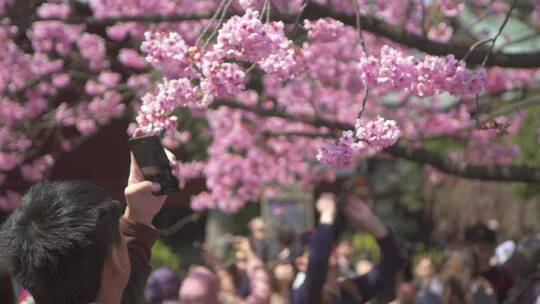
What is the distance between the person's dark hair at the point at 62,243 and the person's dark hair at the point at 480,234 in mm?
4572

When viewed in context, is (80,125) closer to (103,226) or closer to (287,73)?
(287,73)

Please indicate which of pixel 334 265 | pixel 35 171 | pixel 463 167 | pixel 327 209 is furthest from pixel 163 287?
pixel 35 171

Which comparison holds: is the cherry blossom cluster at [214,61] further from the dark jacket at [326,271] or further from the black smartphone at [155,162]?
the black smartphone at [155,162]

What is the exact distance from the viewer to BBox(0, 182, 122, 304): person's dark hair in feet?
8.43

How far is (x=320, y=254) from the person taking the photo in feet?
17.0

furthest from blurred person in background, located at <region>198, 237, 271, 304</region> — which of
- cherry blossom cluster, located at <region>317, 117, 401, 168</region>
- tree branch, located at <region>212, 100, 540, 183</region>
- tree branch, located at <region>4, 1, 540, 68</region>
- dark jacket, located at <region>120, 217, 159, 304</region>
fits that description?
dark jacket, located at <region>120, 217, 159, 304</region>

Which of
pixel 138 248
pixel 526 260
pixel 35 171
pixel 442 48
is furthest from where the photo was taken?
pixel 35 171

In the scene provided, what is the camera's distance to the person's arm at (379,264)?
535 centimetres

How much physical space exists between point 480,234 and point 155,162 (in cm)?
402

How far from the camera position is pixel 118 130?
24.4 metres

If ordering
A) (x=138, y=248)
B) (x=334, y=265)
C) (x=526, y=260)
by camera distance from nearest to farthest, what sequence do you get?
(x=138, y=248) < (x=334, y=265) < (x=526, y=260)

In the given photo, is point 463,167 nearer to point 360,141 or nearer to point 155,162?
point 360,141

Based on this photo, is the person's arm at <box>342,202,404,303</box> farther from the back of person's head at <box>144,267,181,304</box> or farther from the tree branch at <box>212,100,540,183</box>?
the tree branch at <box>212,100,540,183</box>

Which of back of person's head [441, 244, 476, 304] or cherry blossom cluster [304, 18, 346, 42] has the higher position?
cherry blossom cluster [304, 18, 346, 42]
